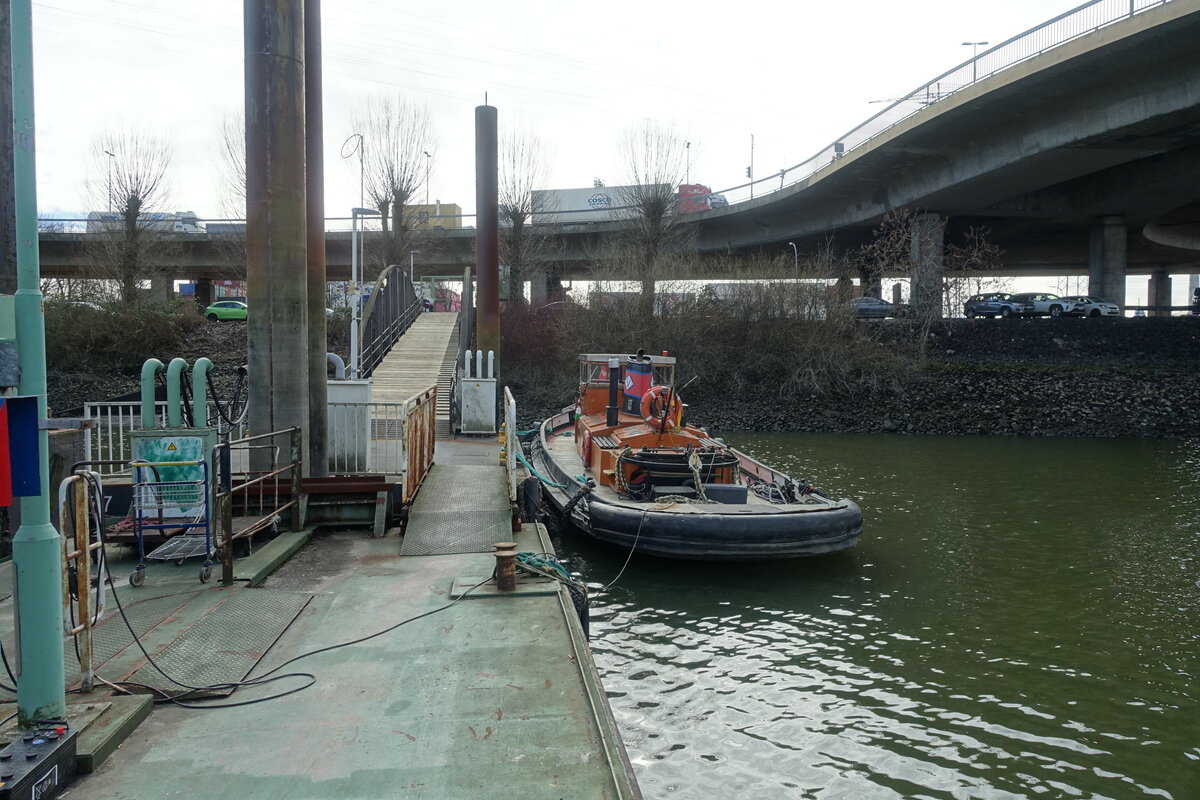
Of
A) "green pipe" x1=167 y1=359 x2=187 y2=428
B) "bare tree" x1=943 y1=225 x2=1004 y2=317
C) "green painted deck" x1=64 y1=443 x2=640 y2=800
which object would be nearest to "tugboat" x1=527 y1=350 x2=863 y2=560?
"green painted deck" x1=64 y1=443 x2=640 y2=800

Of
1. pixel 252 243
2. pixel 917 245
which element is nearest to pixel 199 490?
pixel 252 243

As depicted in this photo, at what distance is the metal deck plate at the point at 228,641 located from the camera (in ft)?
16.4

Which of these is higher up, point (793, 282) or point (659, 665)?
point (793, 282)

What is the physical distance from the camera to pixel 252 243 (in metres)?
9.12

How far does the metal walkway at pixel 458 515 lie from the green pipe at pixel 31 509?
14.0 feet

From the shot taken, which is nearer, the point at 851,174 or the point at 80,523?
the point at 80,523

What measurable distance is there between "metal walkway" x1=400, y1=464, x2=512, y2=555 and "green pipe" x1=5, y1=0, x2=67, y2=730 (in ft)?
Result: 14.0

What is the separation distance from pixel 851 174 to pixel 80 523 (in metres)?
32.8

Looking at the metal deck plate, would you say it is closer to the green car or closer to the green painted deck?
the green painted deck

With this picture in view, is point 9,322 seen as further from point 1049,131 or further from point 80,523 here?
point 1049,131

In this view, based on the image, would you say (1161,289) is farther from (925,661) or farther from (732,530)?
(925,661)

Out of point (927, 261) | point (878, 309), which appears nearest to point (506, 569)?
point (927, 261)

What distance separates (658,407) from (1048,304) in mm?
33650

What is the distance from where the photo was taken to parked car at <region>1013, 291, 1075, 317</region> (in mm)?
38031
